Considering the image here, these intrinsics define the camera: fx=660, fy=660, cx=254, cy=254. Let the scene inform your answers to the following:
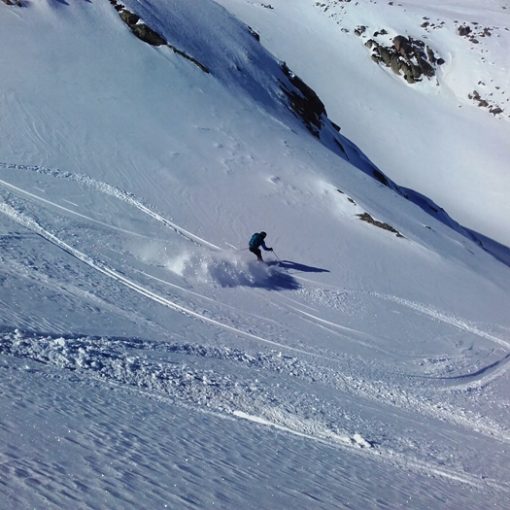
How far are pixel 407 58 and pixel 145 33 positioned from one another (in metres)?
55.3

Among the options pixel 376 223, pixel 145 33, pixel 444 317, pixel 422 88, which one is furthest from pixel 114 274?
pixel 422 88

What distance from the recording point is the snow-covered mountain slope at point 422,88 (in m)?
57.8

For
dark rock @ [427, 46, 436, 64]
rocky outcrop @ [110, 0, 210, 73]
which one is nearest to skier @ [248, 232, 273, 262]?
rocky outcrop @ [110, 0, 210, 73]

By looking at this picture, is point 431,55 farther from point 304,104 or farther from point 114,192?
point 114,192

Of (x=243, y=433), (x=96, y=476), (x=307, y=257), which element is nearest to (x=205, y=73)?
(x=307, y=257)

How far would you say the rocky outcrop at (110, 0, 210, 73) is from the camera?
30.0 metres

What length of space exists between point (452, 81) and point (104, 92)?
2409 inches

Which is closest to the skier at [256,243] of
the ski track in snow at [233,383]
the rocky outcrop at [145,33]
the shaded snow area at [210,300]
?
the shaded snow area at [210,300]

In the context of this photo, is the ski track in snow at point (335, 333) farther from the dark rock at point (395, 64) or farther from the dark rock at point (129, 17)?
the dark rock at point (395, 64)

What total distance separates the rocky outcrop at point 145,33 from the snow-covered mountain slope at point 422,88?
2890 centimetres

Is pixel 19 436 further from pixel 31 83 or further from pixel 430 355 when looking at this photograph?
pixel 31 83

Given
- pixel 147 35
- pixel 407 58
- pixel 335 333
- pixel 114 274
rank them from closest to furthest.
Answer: pixel 114 274 → pixel 335 333 → pixel 147 35 → pixel 407 58

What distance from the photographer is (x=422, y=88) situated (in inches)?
2985

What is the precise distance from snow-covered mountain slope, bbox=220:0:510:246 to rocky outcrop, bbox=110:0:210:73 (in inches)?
1138
